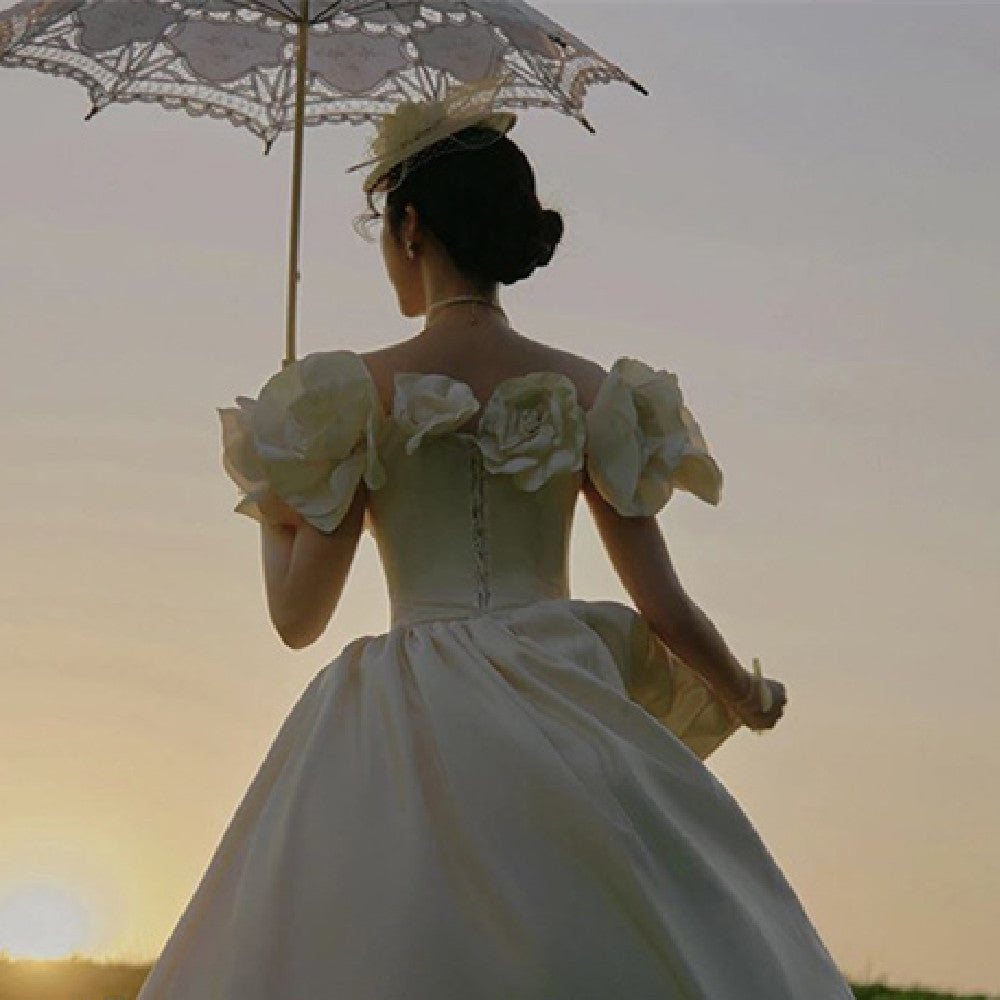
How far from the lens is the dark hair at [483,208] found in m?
6.27

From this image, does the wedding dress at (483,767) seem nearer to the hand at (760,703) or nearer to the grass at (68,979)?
the hand at (760,703)

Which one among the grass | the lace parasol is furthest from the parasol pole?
the grass

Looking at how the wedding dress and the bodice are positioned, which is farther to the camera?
the bodice

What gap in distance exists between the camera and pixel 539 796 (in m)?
5.75

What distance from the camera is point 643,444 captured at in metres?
6.33

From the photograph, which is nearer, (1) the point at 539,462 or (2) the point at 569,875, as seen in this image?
(2) the point at 569,875

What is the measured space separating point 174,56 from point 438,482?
1985 millimetres

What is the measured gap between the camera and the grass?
1063 cm

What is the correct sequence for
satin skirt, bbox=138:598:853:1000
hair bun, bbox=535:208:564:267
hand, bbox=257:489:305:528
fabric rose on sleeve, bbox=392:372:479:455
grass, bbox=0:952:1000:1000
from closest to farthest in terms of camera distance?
satin skirt, bbox=138:598:853:1000
fabric rose on sleeve, bbox=392:372:479:455
hand, bbox=257:489:305:528
hair bun, bbox=535:208:564:267
grass, bbox=0:952:1000:1000

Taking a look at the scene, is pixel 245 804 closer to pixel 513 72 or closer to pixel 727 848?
pixel 727 848

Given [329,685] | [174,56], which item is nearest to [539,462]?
[329,685]

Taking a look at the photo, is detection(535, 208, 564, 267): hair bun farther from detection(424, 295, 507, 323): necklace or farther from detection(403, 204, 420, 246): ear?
detection(403, 204, 420, 246): ear

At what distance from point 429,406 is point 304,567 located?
476mm

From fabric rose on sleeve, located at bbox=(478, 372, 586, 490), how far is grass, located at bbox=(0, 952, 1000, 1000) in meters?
5.07
